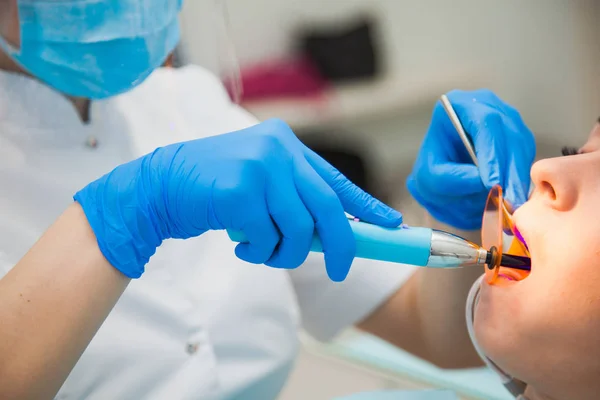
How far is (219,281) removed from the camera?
1028 millimetres

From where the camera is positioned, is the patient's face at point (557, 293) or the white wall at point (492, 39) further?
the white wall at point (492, 39)

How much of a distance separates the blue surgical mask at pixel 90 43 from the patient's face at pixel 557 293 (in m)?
0.65

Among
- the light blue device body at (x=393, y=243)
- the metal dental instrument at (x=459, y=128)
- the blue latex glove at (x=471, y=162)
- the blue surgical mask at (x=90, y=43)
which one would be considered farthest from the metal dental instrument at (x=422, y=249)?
the blue surgical mask at (x=90, y=43)

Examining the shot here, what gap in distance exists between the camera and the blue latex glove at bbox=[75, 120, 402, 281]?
0.71 meters

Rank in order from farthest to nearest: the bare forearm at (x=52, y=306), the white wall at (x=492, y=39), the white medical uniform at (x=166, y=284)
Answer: the white wall at (x=492, y=39) → the white medical uniform at (x=166, y=284) → the bare forearm at (x=52, y=306)

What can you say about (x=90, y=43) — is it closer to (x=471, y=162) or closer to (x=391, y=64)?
(x=471, y=162)

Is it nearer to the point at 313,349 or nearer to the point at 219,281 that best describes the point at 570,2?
the point at 313,349

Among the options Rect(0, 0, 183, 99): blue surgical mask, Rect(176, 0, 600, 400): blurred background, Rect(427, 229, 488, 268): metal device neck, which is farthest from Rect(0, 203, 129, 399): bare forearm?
→ Rect(176, 0, 600, 400): blurred background

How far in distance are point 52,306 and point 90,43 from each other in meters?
0.43

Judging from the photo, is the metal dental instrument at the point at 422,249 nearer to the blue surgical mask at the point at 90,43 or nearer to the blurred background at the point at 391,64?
the blue surgical mask at the point at 90,43

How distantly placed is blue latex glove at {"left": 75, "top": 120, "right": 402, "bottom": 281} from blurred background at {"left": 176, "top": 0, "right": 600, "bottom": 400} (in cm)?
132

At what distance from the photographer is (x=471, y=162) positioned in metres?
1.04

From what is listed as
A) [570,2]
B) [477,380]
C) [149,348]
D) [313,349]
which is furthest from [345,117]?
[149,348]

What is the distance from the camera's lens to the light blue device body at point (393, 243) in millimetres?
706
